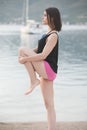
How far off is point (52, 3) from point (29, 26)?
34 cm

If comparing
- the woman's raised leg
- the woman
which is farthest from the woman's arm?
the woman's raised leg

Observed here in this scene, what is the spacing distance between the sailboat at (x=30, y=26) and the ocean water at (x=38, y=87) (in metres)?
0.06

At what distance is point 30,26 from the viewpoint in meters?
4.42

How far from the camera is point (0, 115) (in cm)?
407

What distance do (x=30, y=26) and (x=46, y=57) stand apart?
7.27ft

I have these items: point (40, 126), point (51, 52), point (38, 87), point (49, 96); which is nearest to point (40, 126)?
point (40, 126)

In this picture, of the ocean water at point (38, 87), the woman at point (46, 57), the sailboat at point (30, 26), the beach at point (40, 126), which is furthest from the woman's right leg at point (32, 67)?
the sailboat at point (30, 26)

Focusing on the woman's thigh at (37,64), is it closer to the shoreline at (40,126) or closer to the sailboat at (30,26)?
the shoreline at (40,126)

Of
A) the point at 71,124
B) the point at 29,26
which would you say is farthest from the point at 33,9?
the point at 71,124

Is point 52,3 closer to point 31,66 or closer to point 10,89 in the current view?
point 10,89

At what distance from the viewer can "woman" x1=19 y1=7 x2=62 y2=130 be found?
86.3 inches

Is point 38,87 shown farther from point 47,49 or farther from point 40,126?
point 47,49

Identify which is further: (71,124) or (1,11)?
(1,11)

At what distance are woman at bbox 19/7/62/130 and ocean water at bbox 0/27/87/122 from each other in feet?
5.82
